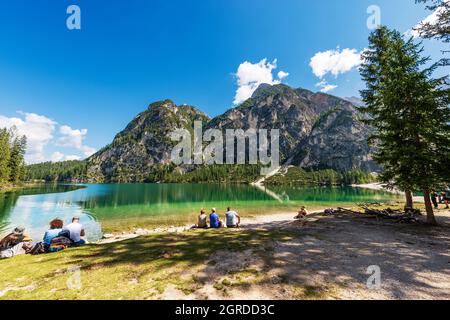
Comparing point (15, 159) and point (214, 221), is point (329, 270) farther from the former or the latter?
point (15, 159)

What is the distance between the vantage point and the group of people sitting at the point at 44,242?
1134 cm

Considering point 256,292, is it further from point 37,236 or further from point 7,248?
point 37,236

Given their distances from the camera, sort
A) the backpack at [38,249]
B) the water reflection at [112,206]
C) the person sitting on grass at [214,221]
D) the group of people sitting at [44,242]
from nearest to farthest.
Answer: the backpack at [38,249]
the group of people sitting at [44,242]
the person sitting on grass at [214,221]
the water reflection at [112,206]

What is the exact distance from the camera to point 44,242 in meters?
11.7

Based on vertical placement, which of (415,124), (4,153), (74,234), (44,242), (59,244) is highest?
(4,153)

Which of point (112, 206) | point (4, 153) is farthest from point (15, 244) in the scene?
point (4, 153)

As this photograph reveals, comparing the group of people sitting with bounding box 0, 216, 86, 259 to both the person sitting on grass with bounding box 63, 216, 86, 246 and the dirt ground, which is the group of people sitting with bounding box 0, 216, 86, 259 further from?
the dirt ground

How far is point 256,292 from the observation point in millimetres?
5961

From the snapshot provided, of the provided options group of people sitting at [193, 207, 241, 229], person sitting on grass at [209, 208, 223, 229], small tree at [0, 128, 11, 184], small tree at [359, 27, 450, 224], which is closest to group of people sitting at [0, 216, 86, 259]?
group of people sitting at [193, 207, 241, 229]

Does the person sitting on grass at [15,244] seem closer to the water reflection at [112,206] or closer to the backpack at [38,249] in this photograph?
the backpack at [38,249]

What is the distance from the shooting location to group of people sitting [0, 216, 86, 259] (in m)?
11.3

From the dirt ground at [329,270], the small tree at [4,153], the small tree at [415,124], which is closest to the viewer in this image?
the dirt ground at [329,270]

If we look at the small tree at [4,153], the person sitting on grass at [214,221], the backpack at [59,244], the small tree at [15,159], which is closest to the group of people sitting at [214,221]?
the person sitting on grass at [214,221]
